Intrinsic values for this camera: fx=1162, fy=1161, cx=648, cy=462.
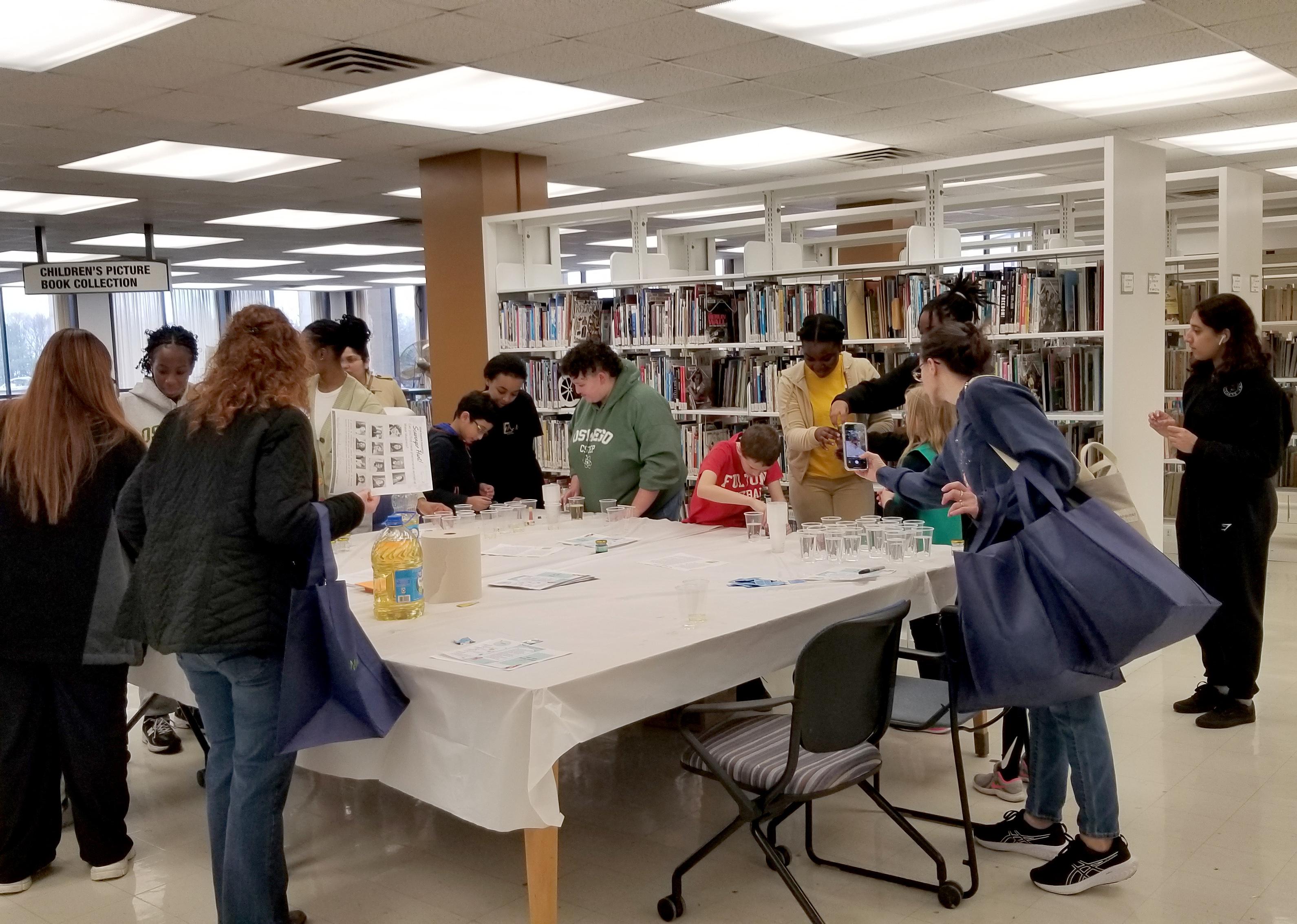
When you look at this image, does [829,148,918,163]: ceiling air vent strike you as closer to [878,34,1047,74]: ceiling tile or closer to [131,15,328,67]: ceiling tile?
[878,34,1047,74]: ceiling tile

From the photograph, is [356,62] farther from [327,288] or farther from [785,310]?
[327,288]

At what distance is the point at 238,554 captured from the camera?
2742 millimetres

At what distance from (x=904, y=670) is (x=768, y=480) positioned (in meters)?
1.33

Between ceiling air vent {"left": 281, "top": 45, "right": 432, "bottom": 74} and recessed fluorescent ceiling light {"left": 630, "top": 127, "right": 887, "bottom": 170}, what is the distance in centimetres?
304

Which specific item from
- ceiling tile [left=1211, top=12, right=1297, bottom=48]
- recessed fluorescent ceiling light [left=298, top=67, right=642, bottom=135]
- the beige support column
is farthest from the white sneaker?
ceiling tile [left=1211, top=12, right=1297, bottom=48]

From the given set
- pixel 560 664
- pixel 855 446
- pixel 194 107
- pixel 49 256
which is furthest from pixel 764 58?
pixel 49 256

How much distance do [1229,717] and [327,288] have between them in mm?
21183

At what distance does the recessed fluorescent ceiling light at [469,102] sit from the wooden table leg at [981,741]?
165 inches

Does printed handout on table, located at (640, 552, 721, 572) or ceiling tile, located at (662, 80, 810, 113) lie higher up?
ceiling tile, located at (662, 80, 810, 113)

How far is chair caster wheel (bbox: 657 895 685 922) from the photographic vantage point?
3.09 meters

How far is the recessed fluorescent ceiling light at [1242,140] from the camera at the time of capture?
9.00m

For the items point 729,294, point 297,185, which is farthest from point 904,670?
point 297,185

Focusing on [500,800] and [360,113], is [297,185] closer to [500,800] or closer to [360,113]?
[360,113]

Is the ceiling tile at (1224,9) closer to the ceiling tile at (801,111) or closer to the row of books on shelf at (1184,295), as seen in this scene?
the ceiling tile at (801,111)
